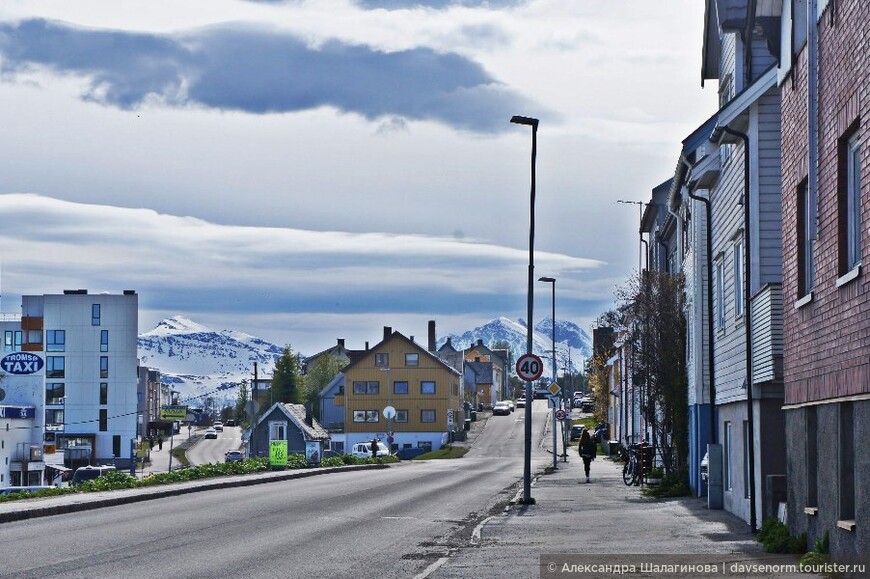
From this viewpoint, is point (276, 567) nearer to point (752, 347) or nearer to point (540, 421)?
point (752, 347)

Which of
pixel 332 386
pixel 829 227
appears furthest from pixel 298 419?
pixel 829 227

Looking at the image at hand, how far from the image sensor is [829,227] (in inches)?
564

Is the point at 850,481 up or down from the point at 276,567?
up

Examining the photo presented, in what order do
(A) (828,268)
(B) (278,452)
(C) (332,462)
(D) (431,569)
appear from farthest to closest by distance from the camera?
(C) (332,462) < (B) (278,452) < (D) (431,569) < (A) (828,268)

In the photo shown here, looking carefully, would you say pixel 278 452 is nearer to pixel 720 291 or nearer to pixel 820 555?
pixel 720 291

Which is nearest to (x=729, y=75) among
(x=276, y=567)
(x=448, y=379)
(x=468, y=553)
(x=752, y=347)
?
(x=752, y=347)

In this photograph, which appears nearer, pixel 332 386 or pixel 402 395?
pixel 402 395

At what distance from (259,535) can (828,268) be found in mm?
9660

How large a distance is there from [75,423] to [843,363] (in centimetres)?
12619

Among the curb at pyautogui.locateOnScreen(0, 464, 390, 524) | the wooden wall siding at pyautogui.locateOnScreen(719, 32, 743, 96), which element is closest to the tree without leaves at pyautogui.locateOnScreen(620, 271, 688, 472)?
the wooden wall siding at pyautogui.locateOnScreen(719, 32, 743, 96)

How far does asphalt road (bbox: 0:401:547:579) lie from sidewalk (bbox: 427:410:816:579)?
1.88 ft

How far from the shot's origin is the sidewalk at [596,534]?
16109 mm

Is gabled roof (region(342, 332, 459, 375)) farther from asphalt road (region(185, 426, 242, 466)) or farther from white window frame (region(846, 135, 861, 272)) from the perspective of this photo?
white window frame (region(846, 135, 861, 272))

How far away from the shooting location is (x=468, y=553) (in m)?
17.5
